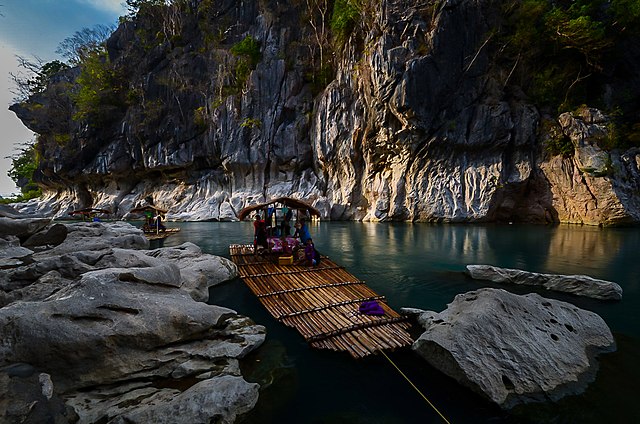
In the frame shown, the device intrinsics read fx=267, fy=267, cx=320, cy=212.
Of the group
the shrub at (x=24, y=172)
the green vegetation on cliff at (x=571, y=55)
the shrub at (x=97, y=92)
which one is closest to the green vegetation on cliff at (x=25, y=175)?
the shrub at (x=24, y=172)

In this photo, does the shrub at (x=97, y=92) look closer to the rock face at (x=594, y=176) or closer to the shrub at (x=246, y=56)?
the shrub at (x=246, y=56)

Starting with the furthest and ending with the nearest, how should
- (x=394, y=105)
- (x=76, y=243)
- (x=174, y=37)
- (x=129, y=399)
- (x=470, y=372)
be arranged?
(x=174, y=37) < (x=394, y=105) < (x=76, y=243) < (x=470, y=372) < (x=129, y=399)

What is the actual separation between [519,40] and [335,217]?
961 inches

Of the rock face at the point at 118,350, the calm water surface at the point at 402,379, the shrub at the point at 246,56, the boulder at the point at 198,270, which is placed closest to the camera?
the rock face at the point at 118,350

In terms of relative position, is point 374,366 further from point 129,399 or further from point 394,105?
point 394,105

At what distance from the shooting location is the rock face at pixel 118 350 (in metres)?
2.96

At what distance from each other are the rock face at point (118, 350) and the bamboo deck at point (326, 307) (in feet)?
3.29

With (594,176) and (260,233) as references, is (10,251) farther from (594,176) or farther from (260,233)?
(594,176)

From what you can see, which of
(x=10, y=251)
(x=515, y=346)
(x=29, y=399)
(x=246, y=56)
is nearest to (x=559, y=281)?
(x=515, y=346)

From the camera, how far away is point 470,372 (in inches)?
144

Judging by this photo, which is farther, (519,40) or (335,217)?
(335,217)

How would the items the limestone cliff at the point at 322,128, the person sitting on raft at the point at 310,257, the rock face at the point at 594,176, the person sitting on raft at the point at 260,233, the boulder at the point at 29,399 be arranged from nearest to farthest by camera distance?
the boulder at the point at 29,399 < the person sitting on raft at the point at 310,257 < the person sitting on raft at the point at 260,233 < the rock face at the point at 594,176 < the limestone cliff at the point at 322,128

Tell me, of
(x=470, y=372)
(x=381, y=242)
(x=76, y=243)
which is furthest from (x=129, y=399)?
(x=381, y=242)

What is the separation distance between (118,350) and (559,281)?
34.3ft
